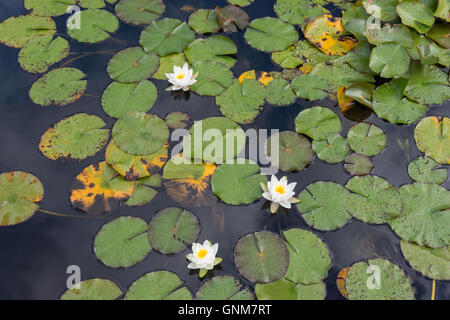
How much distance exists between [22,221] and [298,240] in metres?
1.90

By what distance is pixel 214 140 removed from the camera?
2.80 meters

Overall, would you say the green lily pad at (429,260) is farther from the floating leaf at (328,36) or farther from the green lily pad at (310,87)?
the floating leaf at (328,36)

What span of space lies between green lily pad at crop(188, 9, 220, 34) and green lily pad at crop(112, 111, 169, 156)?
1.23 metres

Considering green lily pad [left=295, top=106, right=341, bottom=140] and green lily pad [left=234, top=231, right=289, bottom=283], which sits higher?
green lily pad [left=295, top=106, right=341, bottom=140]

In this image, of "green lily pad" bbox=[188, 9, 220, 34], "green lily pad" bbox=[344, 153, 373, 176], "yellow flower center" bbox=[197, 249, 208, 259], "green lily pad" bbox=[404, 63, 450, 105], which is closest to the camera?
"yellow flower center" bbox=[197, 249, 208, 259]

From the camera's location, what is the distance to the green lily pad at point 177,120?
115 inches

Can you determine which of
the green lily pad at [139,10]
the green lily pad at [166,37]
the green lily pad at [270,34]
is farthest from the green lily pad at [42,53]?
the green lily pad at [270,34]

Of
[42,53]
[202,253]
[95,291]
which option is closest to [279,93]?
[202,253]

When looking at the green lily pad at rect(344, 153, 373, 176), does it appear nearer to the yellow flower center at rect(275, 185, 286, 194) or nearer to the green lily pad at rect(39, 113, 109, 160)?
the yellow flower center at rect(275, 185, 286, 194)

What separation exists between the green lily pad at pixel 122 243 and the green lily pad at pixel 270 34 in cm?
210

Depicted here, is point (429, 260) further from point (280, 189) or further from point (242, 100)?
point (242, 100)

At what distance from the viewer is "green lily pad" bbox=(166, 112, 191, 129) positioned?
9.58 ft

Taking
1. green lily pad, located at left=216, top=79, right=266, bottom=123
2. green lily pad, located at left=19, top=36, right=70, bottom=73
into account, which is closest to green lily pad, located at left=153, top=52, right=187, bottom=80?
green lily pad, located at left=216, top=79, right=266, bottom=123

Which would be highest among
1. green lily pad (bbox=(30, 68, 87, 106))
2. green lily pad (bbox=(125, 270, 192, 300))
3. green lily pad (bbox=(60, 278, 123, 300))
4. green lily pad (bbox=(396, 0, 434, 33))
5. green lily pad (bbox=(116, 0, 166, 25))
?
green lily pad (bbox=(396, 0, 434, 33))
